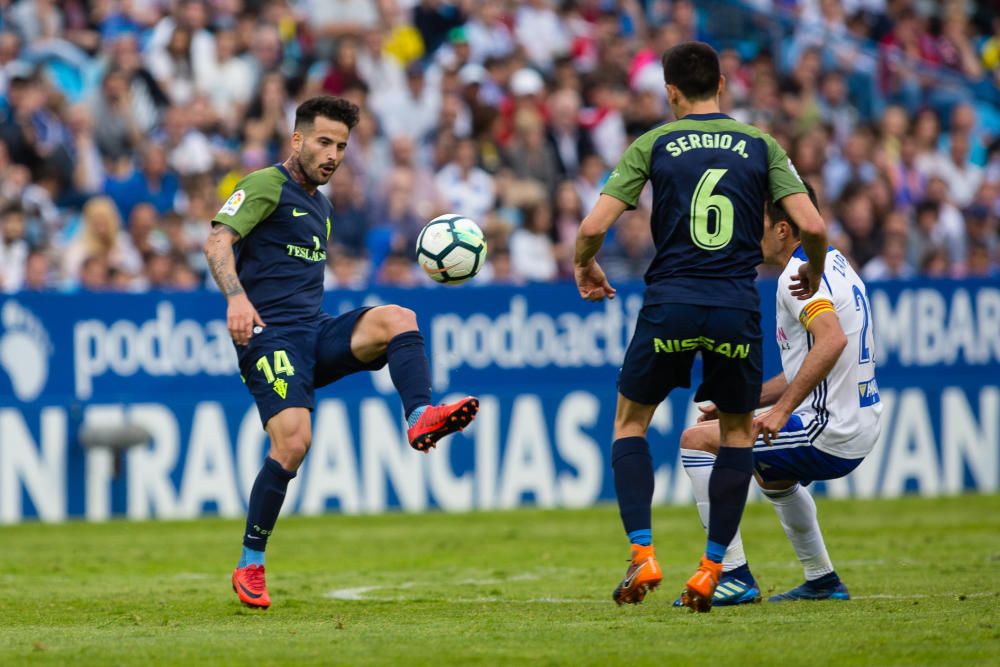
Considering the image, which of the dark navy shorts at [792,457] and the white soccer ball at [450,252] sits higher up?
the white soccer ball at [450,252]

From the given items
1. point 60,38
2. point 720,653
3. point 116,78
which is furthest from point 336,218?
point 720,653

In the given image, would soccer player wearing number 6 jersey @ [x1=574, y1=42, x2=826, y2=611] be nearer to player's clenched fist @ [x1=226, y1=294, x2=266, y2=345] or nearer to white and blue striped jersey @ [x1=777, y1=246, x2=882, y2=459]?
white and blue striped jersey @ [x1=777, y1=246, x2=882, y2=459]

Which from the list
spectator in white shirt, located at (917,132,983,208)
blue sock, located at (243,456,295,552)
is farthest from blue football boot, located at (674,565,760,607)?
spectator in white shirt, located at (917,132,983,208)

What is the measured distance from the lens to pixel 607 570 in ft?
32.8

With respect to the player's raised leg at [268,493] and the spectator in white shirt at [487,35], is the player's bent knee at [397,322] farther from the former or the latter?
the spectator in white shirt at [487,35]

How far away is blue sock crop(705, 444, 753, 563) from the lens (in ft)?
23.6

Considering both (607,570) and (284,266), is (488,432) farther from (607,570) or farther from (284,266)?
(284,266)

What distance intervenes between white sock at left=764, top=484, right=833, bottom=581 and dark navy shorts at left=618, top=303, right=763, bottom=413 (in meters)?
0.92

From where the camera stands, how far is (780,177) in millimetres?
7094

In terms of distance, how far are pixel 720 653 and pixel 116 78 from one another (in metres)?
12.0

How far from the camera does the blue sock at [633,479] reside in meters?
7.22

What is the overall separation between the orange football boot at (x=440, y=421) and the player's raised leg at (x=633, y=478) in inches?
26.7

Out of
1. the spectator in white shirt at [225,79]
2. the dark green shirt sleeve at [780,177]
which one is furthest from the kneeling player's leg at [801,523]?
the spectator in white shirt at [225,79]

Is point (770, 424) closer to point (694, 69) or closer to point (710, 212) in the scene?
point (710, 212)
